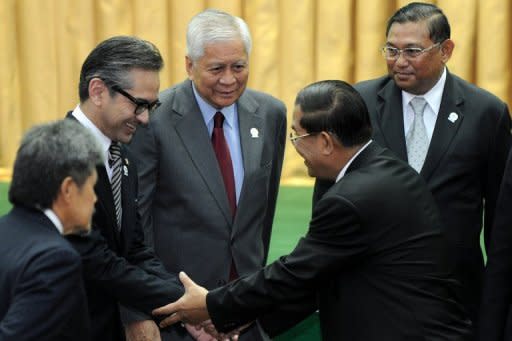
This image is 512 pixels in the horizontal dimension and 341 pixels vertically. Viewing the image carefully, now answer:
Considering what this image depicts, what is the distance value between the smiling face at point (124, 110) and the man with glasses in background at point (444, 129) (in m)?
0.80

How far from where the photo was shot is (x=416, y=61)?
365cm

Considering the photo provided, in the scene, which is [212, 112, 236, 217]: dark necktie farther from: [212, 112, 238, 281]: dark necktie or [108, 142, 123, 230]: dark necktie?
[108, 142, 123, 230]: dark necktie

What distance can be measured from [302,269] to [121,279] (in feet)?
1.78

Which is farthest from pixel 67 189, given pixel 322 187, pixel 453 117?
pixel 453 117

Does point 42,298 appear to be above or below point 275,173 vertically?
above

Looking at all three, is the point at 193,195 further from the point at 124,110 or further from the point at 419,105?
the point at 419,105

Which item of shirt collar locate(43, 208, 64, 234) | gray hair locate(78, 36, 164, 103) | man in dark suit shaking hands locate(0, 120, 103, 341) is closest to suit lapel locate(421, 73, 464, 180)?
gray hair locate(78, 36, 164, 103)

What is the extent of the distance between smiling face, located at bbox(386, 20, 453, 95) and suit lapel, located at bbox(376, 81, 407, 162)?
52 mm

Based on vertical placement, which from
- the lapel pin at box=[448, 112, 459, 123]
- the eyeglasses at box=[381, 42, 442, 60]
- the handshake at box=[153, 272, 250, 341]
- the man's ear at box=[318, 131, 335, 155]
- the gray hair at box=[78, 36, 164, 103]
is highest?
the gray hair at box=[78, 36, 164, 103]

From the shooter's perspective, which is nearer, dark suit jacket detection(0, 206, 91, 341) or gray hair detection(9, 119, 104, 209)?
dark suit jacket detection(0, 206, 91, 341)

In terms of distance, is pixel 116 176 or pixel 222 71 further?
pixel 222 71

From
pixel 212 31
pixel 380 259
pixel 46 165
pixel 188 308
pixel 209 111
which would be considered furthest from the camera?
pixel 209 111

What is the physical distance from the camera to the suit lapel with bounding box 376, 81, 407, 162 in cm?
366

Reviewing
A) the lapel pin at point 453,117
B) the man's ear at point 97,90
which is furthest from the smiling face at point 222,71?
the lapel pin at point 453,117
